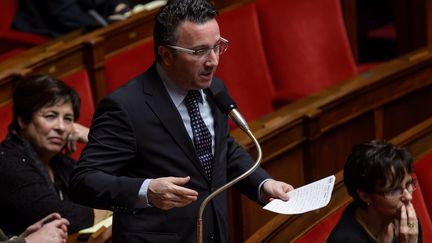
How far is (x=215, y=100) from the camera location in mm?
630

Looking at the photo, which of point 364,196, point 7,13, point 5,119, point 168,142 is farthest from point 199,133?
point 7,13

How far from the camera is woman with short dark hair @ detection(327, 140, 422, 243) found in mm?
723

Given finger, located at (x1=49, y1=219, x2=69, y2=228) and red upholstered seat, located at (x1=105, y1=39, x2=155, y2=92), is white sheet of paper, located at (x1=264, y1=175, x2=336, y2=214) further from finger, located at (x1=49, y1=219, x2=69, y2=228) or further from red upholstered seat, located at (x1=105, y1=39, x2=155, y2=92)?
red upholstered seat, located at (x1=105, y1=39, x2=155, y2=92)

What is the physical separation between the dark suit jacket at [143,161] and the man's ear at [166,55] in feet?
0.07

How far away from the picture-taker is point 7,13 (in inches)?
56.2

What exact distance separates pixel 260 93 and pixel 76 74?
0.29m

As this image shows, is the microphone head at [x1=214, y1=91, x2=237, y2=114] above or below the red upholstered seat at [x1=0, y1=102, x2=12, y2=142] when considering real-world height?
above

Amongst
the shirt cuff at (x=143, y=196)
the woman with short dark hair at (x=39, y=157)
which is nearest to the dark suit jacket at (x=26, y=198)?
the woman with short dark hair at (x=39, y=157)

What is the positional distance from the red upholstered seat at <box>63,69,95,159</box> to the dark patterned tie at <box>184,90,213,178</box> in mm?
439

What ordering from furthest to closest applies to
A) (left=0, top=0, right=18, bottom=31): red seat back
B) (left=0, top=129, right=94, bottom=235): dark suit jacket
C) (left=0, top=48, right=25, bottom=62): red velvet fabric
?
(left=0, top=0, right=18, bottom=31): red seat back, (left=0, top=48, right=25, bottom=62): red velvet fabric, (left=0, top=129, right=94, bottom=235): dark suit jacket

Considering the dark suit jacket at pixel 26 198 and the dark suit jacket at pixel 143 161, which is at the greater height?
the dark suit jacket at pixel 143 161

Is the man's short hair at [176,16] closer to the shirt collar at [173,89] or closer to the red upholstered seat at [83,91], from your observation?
the shirt collar at [173,89]

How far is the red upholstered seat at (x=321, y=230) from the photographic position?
0.75 m

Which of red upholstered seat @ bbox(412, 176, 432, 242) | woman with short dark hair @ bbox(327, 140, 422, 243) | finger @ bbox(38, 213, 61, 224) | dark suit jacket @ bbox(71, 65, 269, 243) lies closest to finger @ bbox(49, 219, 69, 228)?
finger @ bbox(38, 213, 61, 224)
